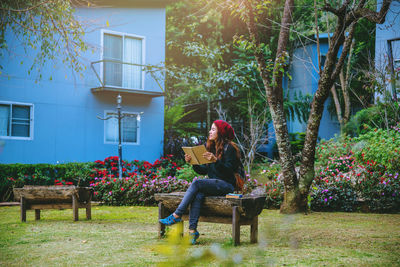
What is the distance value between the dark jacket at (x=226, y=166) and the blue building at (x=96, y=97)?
31.3 ft

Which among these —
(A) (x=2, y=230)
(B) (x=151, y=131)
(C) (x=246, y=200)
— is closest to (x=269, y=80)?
(C) (x=246, y=200)

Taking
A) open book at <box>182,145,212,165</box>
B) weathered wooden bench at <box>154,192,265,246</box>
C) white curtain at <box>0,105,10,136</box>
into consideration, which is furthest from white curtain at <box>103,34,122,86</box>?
weathered wooden bench at <box>154,192,265,246</box>

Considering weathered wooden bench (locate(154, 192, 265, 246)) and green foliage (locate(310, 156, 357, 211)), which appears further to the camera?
green foliage (locate(310, 156, 357, 211))

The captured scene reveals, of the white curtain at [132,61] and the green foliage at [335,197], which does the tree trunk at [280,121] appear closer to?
the green foliage at [335,197]

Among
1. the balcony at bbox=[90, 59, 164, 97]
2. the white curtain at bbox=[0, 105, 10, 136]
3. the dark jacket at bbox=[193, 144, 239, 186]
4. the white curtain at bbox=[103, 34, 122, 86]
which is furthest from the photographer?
the white curtain at bbox=[103, 34, 122, 86]

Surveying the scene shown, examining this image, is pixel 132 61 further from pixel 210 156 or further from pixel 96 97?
pixel 210 156

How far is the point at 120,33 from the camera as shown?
17328mm

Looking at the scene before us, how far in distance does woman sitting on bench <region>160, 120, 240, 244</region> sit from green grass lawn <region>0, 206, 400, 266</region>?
440mm

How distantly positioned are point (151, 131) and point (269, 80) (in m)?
9.25

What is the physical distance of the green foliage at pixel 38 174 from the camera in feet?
42.8

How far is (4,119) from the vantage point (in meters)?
15.0

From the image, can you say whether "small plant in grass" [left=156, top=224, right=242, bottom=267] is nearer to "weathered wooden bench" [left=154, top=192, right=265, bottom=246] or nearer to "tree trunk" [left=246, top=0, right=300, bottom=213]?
"weathered wooden bench" [left=154, top=192, right=265, bottom=246]

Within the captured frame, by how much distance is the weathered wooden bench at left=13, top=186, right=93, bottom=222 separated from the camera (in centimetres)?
844

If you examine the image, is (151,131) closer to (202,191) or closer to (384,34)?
(384,34)
